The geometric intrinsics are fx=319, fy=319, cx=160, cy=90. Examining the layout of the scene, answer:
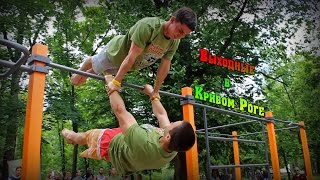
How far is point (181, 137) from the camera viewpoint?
208 cm

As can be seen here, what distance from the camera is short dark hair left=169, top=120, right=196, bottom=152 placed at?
2080mm

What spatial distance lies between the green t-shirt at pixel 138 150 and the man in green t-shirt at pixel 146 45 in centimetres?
41

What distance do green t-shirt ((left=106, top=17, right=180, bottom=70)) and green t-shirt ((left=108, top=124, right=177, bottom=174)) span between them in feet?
2.30

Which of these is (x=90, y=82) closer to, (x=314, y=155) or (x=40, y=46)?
(x=40, y=46)

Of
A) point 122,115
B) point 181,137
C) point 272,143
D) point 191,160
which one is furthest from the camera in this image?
point 272,143

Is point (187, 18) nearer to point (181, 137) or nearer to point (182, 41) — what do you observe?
point (181, 137)

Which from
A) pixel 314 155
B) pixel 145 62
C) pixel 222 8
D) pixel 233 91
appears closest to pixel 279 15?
pixel 222 8

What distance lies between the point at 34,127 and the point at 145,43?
A: 1.07 m

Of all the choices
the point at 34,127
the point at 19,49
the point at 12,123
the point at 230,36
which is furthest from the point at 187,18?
the point at 12,123

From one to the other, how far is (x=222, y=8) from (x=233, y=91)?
8.95 ft

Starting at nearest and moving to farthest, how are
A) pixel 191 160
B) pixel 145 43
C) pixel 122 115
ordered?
1. pixel 122 115
2. pixel 145 43
3. pixel 191 160

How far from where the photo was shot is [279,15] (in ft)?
34.3
